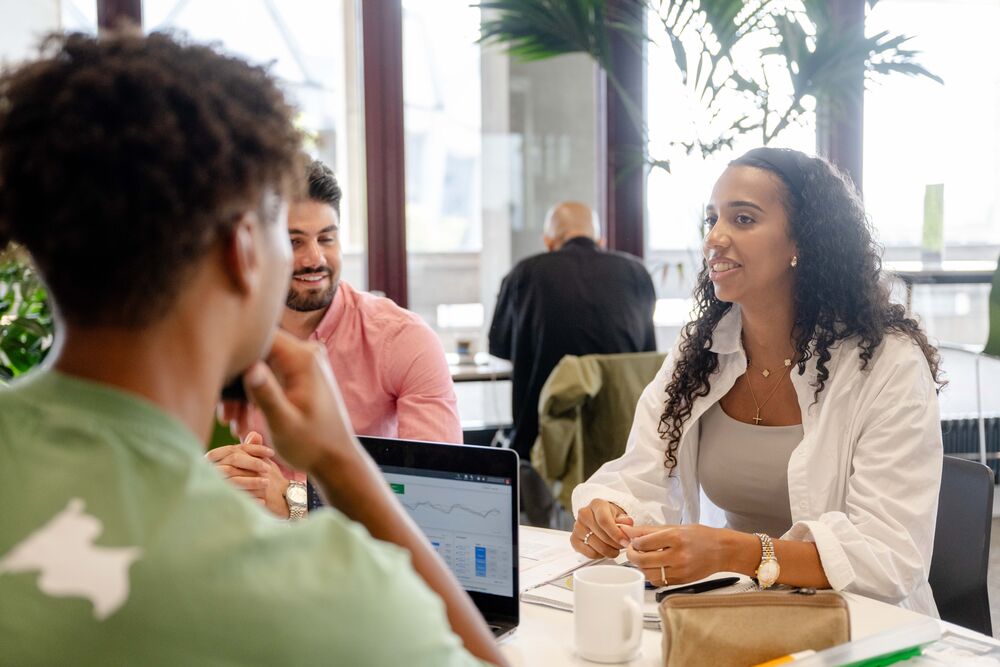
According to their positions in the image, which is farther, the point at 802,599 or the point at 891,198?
the point at 891,198

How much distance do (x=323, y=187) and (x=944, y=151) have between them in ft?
13.0

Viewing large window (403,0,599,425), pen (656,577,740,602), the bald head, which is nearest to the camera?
pen (656,577,740,602)

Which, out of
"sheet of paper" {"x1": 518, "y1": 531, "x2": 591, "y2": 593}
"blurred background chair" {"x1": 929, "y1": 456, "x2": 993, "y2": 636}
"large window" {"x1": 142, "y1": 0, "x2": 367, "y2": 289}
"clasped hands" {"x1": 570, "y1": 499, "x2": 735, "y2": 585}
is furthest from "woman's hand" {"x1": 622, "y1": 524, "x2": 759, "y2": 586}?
"large window" {"x1": 142, "y1": 0, "x2": 367, "y2": 289}

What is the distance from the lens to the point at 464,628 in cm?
83

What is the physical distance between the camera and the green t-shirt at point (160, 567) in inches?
24.1

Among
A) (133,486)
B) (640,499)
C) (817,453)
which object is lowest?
(640,499)

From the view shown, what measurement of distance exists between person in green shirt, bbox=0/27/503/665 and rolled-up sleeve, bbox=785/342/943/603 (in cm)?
107

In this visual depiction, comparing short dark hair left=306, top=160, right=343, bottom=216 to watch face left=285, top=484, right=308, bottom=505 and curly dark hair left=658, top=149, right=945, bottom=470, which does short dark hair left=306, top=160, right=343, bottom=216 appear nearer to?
watch face left=285, top=484, right=308, bottom=505

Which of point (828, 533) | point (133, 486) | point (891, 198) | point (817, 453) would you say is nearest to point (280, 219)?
point (133, 486)

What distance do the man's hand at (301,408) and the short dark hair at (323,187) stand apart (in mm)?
1341

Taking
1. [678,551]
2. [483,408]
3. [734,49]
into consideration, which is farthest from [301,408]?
[483,408]

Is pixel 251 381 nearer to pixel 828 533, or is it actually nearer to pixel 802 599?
pixel 802 599

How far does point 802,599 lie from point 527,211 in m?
3.93

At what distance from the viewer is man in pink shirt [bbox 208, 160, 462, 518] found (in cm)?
209
